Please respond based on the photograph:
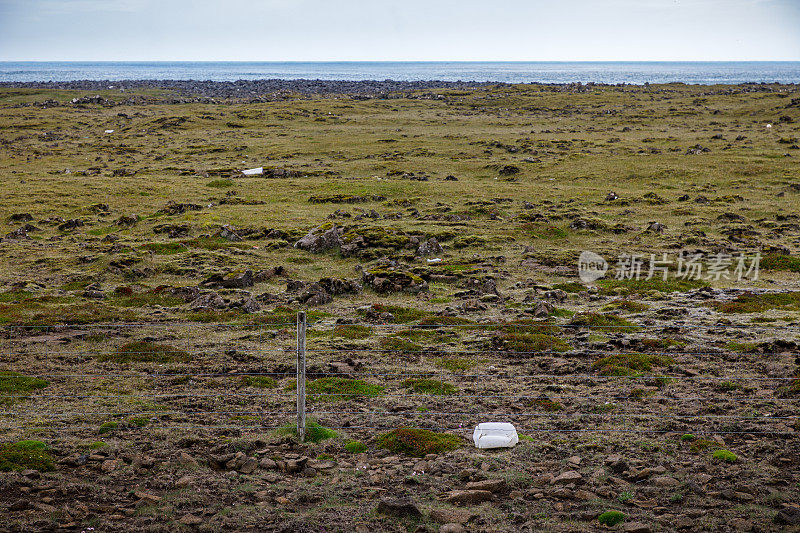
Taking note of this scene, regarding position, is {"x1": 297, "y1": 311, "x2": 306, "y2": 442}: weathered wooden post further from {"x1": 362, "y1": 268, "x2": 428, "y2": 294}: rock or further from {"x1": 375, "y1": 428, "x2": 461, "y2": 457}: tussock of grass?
{"x1": 362, "y1": 268, "x2": 428, "y2": 294}: rock

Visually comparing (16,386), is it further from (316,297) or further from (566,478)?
(566,478)

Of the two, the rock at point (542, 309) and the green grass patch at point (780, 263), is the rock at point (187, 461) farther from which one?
the green grass patch at point (780, 263)

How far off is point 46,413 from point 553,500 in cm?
977

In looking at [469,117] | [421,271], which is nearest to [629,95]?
[469,117]

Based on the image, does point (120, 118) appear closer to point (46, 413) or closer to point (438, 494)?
point (46, 413)

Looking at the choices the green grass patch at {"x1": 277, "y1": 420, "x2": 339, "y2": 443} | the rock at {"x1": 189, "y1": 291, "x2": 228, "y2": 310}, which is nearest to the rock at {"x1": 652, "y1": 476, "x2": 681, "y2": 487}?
the green grass patch at {"x1": 277, "y1": 420, "x2": 339, "y2": 443}

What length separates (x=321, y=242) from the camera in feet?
101

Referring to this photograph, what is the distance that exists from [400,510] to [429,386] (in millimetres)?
6032

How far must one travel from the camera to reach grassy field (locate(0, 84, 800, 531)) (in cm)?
944

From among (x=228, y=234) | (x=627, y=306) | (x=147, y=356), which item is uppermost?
(x=228, y=234)

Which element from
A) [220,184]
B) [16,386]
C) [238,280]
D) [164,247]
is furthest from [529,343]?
[220,184]

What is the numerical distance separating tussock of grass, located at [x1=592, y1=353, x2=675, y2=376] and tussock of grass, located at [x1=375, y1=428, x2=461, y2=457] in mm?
5883

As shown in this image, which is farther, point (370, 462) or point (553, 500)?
point (370, 462)

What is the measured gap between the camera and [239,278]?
25.5 m
